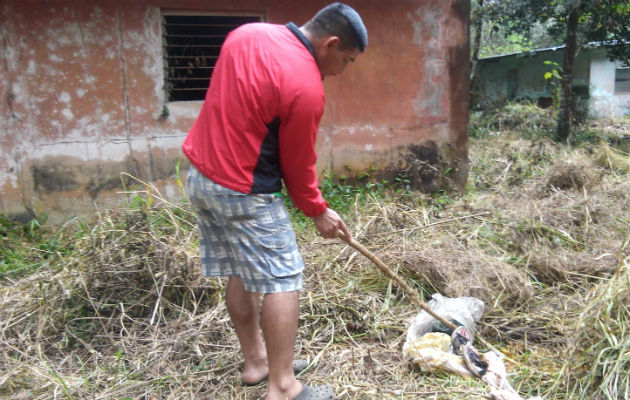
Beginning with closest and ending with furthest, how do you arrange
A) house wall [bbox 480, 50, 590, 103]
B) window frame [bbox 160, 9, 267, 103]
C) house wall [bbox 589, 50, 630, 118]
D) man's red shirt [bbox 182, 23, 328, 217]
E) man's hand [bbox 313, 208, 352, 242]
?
man's red shirt [bbox 182, 23, 328, 217] → man's hand [bbox 313, 208, 352, 242] → window frame [bbox 160, 9, 267, 103] → house wall [bbox 589, 50, 630, 118] → house wall [bbox 480, 50, 590, 103]

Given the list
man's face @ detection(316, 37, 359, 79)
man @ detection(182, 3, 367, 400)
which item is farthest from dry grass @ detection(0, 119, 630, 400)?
man's face @ detection(316, 37, 359, 79)

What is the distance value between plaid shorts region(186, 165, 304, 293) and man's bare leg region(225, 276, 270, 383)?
0.73ft

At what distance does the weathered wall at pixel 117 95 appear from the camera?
4.52 meters

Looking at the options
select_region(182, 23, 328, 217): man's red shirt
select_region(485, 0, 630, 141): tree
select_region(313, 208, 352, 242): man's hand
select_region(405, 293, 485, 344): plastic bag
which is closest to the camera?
select_region(182, 23, 328, 217): man's red shirt

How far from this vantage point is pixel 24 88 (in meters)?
4.51

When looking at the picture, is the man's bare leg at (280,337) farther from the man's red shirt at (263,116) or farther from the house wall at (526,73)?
the house wall at (526,73)

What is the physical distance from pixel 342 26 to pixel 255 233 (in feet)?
3.02

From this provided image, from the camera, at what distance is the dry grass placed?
2.50 metres

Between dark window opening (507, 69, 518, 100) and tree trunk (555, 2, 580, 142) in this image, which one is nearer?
tree trunk (555, 2, 580, 142)

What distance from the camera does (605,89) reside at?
14.5 metres

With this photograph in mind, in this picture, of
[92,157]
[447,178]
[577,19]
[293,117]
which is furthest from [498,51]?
[293,117]

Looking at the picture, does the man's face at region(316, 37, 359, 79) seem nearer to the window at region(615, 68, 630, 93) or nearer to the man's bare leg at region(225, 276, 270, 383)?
the man's bare leg at region(225, 276, 270, 383)

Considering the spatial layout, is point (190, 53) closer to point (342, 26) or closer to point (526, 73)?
point (342, 26)

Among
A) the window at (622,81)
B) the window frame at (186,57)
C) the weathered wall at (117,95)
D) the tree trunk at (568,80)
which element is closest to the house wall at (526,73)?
the window at (622,81)
